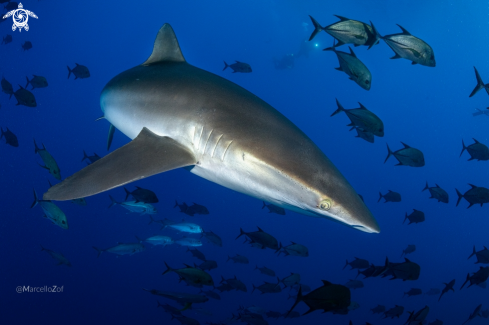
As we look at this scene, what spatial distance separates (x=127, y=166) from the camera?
1986 millimetres

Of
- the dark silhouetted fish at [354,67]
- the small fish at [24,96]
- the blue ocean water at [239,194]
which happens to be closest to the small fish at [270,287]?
the dark silhouetted fish at [354,67]

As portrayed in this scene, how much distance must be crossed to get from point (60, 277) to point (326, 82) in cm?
5789

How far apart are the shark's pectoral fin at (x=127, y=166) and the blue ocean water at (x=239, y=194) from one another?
19749 millimetres

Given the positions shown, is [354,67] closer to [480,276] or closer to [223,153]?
[223,153]

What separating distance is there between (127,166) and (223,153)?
2.35 feet

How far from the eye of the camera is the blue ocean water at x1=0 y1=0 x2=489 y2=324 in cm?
2248

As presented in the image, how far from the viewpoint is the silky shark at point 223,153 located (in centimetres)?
189

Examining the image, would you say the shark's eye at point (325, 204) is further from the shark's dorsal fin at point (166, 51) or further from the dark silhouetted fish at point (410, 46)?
the dark silhouetted fish at point (410, 46)

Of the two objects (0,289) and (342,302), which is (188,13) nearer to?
(0,289)

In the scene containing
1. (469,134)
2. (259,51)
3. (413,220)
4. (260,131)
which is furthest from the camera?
(469,134)

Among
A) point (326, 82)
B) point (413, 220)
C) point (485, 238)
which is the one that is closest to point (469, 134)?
point (485, 238)

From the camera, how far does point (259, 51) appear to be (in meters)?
59.4

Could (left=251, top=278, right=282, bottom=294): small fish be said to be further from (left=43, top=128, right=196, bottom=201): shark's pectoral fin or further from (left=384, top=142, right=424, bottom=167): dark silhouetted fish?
(left=43, top=128, right=196, bottom=201): shark's pectoral fin

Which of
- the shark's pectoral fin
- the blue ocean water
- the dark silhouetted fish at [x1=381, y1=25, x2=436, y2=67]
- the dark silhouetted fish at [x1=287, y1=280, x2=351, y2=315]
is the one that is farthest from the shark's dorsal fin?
the blue ocean water
